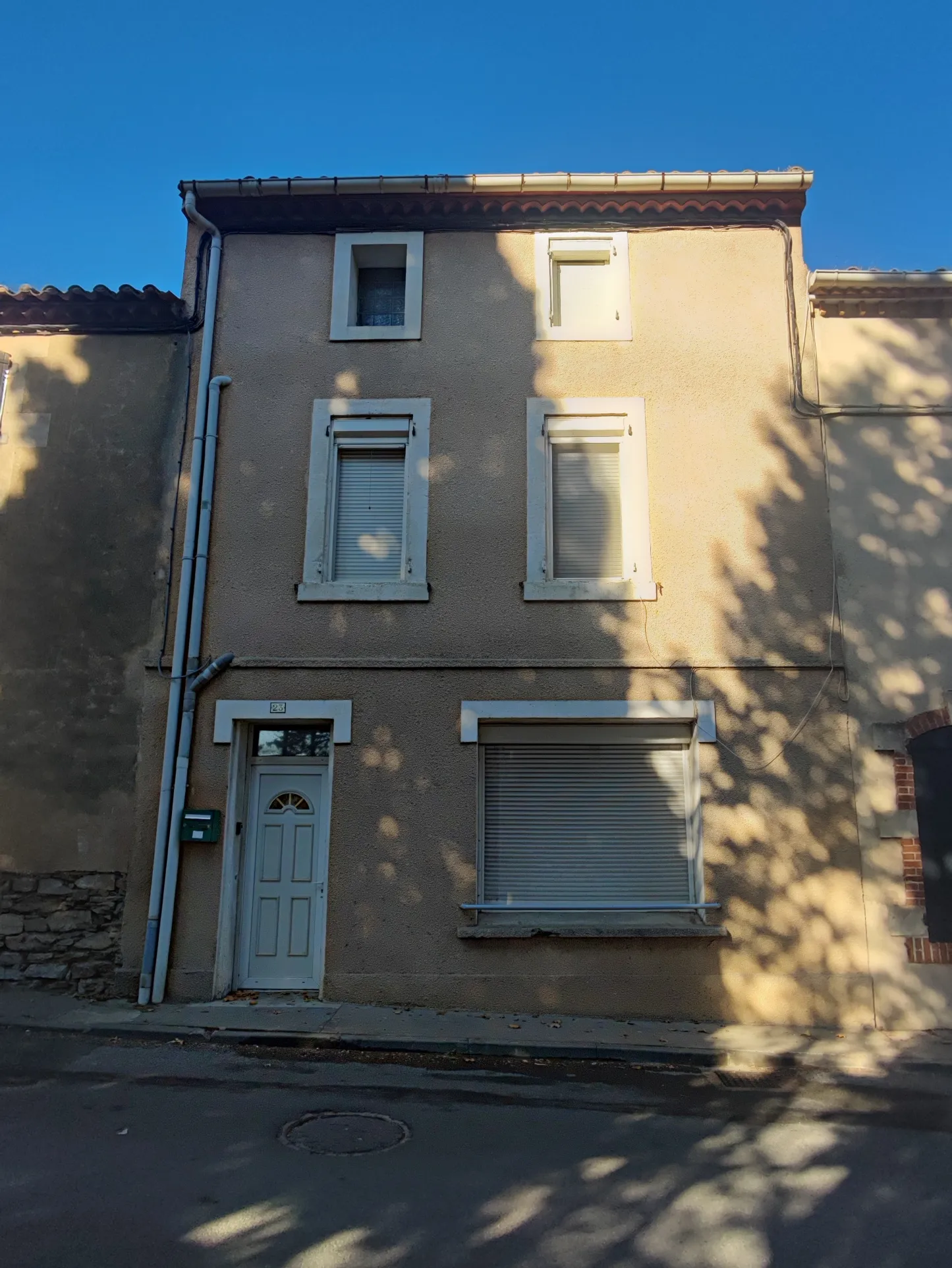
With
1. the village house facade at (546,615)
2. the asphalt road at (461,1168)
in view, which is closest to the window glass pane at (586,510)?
the village house facade at (546,615)

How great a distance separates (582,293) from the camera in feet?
32.0

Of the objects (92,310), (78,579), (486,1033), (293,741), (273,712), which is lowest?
(486,1033)

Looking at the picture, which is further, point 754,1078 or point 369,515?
point 369,515

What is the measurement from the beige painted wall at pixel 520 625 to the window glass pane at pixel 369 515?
381 mm

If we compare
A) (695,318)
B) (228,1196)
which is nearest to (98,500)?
(695,318)

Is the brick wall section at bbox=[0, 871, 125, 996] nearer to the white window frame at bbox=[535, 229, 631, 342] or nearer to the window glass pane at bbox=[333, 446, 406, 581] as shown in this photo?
the window glass pane at bbox=[333, 446, 406, 581]

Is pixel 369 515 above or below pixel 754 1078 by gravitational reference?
above

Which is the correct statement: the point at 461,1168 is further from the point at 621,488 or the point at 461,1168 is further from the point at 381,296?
the point at 381,296

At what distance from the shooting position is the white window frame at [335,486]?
8.85m

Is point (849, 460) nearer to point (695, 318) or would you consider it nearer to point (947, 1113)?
point (695, 318)

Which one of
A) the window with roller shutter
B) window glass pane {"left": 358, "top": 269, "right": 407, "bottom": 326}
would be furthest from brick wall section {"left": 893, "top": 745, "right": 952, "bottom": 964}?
window glass pane {"left": 358, "top": 269, "right": 407, "bottom": 326}

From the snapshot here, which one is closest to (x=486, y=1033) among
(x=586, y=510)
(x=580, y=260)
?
(x=586, y=510)

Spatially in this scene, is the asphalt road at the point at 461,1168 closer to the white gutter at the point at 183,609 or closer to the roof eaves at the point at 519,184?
the white gutter at the point at 183,609

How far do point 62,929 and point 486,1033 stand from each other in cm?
399
